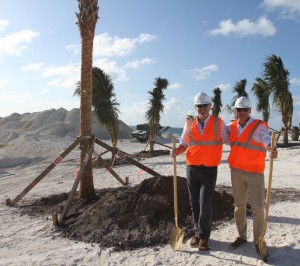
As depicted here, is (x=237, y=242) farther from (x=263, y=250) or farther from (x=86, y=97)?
(x=86, y=97)

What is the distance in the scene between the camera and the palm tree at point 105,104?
18.6m

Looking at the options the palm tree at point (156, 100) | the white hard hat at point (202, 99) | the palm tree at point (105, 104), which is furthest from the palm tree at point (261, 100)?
the white hard hat at point (202, 99)

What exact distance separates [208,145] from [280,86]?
67.6ft

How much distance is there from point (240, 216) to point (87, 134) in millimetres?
4505

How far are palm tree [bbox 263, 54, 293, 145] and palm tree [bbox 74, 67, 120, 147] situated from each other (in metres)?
11.4

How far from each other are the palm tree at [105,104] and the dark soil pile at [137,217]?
420 inches

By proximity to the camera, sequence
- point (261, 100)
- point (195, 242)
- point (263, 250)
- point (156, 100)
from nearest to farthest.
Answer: point (263, 250) → point (195, 242) → point (156, 100) → point (261, 100)

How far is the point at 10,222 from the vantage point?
7.76 metres

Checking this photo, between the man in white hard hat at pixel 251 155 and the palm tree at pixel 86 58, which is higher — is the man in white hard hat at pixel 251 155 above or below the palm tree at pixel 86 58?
below

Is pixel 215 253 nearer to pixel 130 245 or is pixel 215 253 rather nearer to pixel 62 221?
pixel 130 245

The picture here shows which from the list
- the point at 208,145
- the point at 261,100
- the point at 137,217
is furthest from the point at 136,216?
the point at 261,100

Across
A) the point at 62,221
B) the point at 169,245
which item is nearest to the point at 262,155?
the point at 169,245

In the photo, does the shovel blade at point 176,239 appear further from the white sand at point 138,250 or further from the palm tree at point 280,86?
the palm tree at point 280,86

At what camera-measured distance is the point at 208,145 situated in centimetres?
530
